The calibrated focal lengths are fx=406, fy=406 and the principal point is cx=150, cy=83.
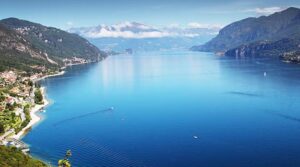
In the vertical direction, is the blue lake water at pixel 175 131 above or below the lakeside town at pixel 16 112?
below

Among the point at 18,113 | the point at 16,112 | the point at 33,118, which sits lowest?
the point at 33,118

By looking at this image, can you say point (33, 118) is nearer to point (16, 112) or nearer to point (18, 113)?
point (18, 113)

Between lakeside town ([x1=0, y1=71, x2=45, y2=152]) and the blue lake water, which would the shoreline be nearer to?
lakeside town ([x1=0, y1=71, x2=45, y2=152])

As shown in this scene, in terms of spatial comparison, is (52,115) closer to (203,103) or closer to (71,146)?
(71,146)

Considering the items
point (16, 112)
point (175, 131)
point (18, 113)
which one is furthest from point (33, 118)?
point (175, 131)

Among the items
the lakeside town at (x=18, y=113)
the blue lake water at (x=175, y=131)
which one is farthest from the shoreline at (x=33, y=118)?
the blue lake water at (x=175, y=131)

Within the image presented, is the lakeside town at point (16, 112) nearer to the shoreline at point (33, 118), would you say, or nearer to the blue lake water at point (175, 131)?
the shoreline at point (33, 118)

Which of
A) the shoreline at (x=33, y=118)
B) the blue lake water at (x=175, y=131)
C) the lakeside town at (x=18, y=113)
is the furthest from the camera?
the shoreline at (x=33, y=118)

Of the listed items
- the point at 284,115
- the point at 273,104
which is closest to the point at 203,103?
the point at 273,104

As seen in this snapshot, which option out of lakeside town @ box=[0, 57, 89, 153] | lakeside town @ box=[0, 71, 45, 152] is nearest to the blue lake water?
lakeside town @ box=[0, 57, 89, 153]

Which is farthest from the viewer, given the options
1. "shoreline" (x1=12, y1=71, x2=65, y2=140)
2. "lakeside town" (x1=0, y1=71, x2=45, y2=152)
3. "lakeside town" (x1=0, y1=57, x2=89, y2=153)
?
"shoreline" (x1=12, y1=71, x2=65, y2=140)

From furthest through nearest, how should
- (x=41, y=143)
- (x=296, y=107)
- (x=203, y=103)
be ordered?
(x=203, y=103) < (x=296, y=107) < (x=41, y=143)
